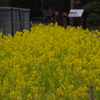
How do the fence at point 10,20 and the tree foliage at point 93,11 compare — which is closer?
the fence at point 10,20

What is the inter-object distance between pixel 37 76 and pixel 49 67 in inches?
16.8

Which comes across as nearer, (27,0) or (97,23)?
(97,23)

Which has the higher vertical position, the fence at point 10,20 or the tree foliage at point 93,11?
the fence at point 10,20

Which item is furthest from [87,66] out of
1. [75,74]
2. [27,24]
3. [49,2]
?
[49,2]

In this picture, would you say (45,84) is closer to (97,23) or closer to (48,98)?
(48,98)

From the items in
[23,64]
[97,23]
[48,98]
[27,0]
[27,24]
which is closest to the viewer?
[48,98]

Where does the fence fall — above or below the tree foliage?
above

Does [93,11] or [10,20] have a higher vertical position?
[10,20]

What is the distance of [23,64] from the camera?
526 cm

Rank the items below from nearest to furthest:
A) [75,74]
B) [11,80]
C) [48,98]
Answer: [48,98] → [75,74] → [11,80]

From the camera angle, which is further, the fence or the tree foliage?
the tree foliage

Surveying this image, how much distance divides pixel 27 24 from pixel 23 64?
32.9ft

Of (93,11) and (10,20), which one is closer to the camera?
(10,20)

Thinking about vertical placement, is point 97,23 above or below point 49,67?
below
